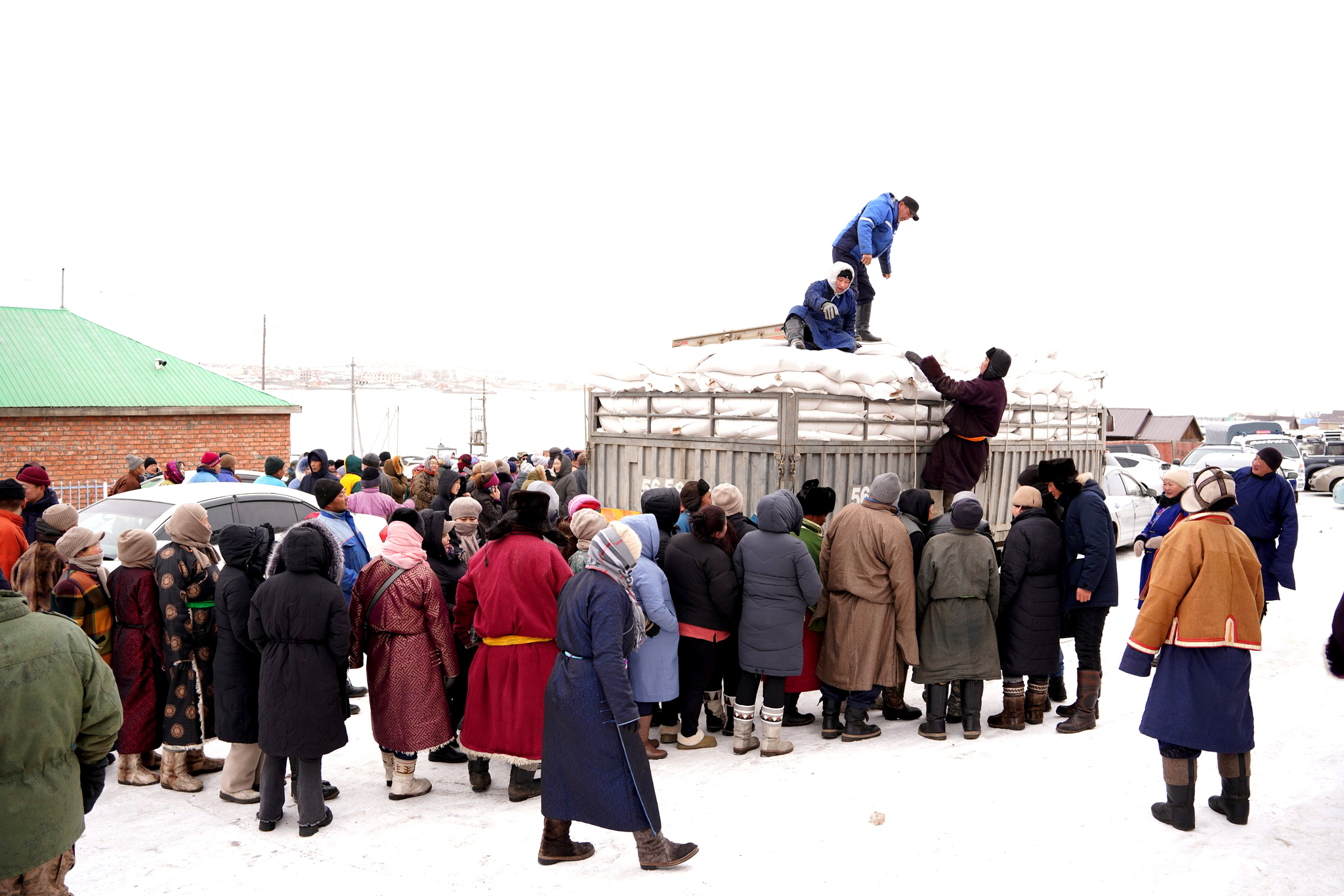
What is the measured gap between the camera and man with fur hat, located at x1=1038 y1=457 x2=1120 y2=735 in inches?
210

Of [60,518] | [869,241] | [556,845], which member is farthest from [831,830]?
[869,241]

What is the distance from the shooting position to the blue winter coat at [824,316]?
26.9ft

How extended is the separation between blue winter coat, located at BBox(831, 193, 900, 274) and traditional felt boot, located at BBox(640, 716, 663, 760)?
5.35 metres

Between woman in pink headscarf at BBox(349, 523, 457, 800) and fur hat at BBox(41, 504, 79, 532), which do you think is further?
fur hat at BBox(41, 504, 79, 532)

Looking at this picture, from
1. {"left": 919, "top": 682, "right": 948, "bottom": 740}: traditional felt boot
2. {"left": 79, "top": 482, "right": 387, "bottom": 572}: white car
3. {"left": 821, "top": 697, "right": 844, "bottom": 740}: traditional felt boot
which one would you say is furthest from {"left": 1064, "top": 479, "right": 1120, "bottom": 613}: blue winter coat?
{"left": 79, "top": 482, "right": 387, "bottom": 572}: white car

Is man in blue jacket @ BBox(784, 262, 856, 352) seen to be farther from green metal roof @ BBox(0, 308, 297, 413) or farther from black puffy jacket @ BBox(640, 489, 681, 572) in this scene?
green metal roof @ BBox(0, 308, 297, 413)

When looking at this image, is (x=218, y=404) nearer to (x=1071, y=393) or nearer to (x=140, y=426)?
(x=140, y=426)

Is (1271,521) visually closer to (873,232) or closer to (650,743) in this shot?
(873,232)

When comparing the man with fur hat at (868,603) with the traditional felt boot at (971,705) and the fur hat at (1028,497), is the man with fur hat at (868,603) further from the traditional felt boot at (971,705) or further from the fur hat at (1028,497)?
the fur hat at (1028,497)

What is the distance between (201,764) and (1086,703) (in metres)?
5.38

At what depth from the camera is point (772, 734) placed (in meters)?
5.10

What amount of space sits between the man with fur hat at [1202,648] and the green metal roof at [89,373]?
17.1 meters

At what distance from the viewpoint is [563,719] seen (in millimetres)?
3617

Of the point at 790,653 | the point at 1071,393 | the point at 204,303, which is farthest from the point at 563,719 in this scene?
the point at 204,303
